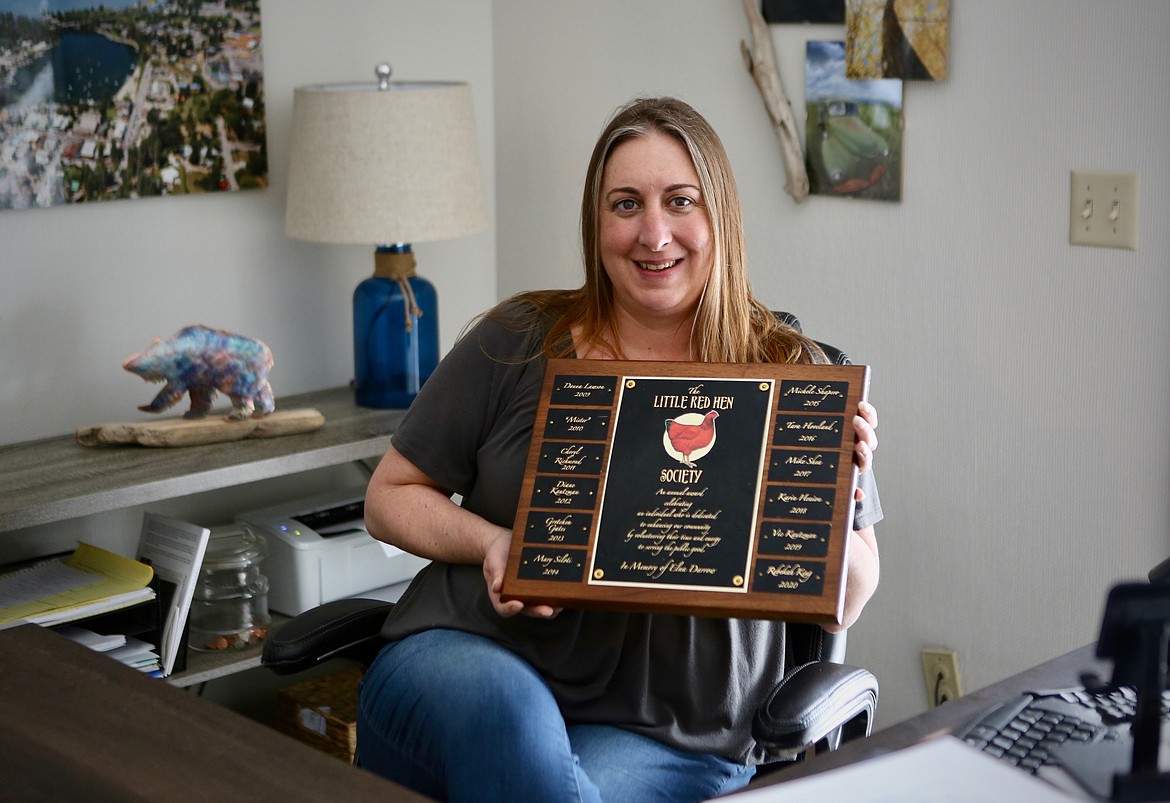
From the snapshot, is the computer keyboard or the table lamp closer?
the computer keyboard

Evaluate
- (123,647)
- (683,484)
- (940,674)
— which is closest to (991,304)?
(940,674)

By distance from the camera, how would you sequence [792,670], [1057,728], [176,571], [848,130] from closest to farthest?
1. [1057,728]
2. [792,670]
3. [176,571]
4. [848,130]

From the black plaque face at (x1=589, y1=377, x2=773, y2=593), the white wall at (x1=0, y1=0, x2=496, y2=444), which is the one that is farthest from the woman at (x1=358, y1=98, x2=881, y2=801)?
the white wall at (x1=0, y1=0, x2=496, y2=444)

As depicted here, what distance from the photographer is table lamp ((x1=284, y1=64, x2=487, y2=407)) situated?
269cm

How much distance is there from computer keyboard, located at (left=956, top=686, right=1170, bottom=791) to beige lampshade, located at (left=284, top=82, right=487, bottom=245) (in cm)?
175

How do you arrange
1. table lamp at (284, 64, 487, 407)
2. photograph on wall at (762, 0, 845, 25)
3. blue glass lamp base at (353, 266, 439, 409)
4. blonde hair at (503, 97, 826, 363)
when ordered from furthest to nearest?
blue glass lamp base at (353, 266, 439, 409) < table lamp at (284, 64, 487, 407) < photograph on wall at (762, 0, 845, 25) < blonde hair at (503, 97, 826, 363)

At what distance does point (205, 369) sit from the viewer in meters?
2.57

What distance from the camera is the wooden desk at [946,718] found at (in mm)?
1228

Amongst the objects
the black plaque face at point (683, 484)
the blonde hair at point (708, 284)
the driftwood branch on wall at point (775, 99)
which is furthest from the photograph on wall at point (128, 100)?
the black plaque face at point (683, 484)

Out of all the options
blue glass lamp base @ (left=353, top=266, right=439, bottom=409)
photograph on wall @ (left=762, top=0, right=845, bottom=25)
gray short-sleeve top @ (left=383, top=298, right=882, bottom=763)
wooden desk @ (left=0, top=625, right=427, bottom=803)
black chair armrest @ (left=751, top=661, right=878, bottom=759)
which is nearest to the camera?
wooden desk @ (left=0, top=625, right=427, bottom=803)

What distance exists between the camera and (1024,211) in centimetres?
238

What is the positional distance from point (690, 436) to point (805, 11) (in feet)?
4.32

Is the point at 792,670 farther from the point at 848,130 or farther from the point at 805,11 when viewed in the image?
the point at 805,11

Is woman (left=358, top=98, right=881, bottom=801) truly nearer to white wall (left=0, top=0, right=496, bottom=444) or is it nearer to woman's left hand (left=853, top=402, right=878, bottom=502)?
woman's left hand (left=853, top=402, right=878, bottom=502)
